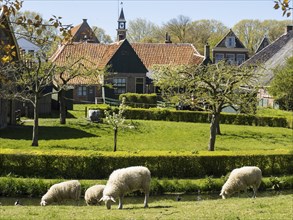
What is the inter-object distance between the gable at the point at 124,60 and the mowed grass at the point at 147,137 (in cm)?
1574

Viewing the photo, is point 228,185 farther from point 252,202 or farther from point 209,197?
point 252,202

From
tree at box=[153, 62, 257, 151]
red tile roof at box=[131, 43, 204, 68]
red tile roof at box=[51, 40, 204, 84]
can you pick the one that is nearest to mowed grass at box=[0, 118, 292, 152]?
tree at box=[153, 62, 257, 151]

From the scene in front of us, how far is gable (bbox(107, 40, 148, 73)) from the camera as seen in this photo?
5166cm

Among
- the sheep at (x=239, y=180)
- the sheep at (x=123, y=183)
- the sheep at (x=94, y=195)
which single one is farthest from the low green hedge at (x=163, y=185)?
the sheep at (x=123, y=183)

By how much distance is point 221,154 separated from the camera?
23469 mm

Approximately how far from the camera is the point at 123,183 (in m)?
15.1

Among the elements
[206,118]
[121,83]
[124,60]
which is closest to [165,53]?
[124,60]

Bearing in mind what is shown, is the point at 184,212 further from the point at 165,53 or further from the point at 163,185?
the point at 165,53

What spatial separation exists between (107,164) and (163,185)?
123 inches

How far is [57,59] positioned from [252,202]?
39.3 metres

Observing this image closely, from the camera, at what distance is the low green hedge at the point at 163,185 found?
1956 centimetres

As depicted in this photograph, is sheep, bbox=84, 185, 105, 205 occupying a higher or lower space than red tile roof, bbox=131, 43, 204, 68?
lower

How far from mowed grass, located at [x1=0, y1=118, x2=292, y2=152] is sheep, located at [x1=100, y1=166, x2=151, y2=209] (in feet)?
37.7

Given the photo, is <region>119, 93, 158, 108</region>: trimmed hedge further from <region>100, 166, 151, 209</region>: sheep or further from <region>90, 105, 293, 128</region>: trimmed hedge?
<region>100, 166, 151, 209</region>: sheep
